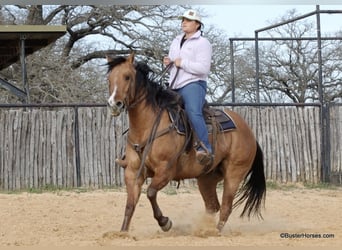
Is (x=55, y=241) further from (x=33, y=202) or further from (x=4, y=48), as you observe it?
(x=4, y=48)

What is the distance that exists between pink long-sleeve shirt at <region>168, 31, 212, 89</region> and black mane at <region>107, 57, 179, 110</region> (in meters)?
0.23

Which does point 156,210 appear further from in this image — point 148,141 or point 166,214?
point 166,214

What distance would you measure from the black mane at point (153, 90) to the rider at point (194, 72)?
16cm

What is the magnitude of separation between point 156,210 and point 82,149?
6298 mm

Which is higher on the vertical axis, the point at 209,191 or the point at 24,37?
the point at 24,37

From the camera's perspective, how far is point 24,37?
47.6ft

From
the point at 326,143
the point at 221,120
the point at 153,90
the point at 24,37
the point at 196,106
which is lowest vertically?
the point at 326,143

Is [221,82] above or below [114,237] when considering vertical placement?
above

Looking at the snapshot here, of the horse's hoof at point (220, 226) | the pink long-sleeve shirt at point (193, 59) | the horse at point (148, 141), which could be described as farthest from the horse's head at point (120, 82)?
the horse's hoof at point (220, 226)

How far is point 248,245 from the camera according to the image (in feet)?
21.8

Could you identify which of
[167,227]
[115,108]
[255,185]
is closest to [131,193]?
[167,227]

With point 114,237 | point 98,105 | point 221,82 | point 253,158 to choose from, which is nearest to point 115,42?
point 221,82

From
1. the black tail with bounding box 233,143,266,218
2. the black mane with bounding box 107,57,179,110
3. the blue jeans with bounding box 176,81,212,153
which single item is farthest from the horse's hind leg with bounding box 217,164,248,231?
the black mane with bounding box 107,57,179,110

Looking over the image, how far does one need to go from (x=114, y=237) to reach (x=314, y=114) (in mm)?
8339
